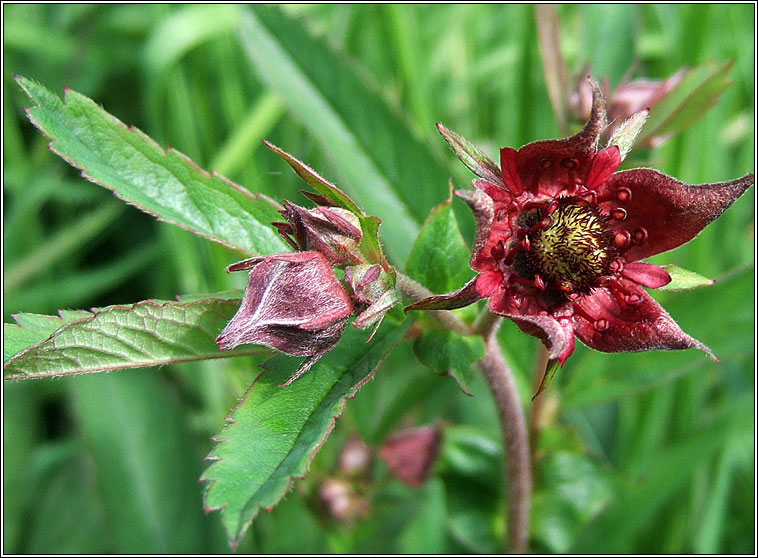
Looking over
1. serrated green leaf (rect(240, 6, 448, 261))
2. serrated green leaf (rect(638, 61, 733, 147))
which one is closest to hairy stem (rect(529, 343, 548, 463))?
serrated green leaf (rect(240, 6, 448, 261))

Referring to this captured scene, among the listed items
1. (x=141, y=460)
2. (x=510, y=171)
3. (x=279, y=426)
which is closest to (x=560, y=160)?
(x=510, y=171)

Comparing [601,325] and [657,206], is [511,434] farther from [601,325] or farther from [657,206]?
[657,206]

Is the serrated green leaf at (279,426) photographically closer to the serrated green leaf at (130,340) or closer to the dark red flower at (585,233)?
the serrated green leaf at (130,340)

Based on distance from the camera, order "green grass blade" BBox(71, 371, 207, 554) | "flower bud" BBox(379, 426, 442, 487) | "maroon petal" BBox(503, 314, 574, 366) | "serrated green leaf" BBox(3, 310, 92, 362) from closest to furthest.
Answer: "maroon petal" BBox(503, 314, 574, 366) < "serrated green leaf" BBox(3, 310, 92, 362) < "flower bud" BBox(379, 426, 442, 487) < "green grass blade" BBox(71, 371, 207, 554)

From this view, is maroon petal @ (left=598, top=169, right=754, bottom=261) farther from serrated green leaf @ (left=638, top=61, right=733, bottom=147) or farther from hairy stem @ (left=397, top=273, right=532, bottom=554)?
serrated green leaf @ (left=638, top=61, right=733, bottom=147)

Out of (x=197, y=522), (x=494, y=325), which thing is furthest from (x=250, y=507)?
(x=197, y=522)

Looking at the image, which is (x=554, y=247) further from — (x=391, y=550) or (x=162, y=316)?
(x=391, y=550)
